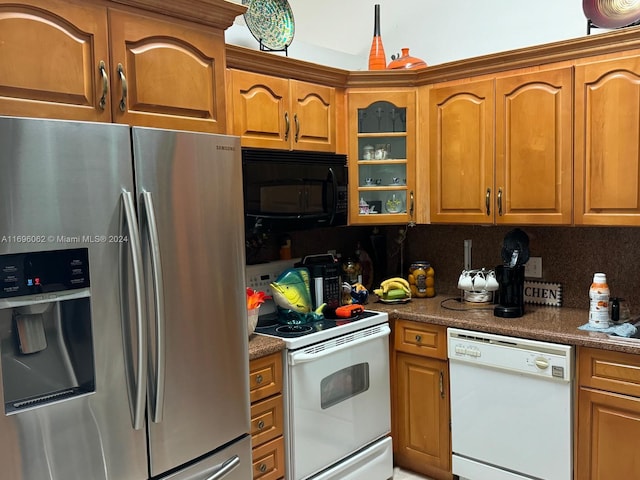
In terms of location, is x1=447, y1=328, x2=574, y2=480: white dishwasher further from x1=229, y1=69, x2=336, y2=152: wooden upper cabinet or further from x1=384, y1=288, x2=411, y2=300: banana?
x1=229, y1=69, x2=336, y2=152: wooden upper cabinet

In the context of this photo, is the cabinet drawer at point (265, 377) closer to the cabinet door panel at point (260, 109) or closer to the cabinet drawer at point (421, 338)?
the cabinet drawer at point (421, 338)

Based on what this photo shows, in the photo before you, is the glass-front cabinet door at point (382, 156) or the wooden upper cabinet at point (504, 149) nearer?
the wooden upper cabinet at point (504, 149)

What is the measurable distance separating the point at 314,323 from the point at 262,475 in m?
0.70

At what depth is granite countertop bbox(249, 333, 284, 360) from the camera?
2119 millimetres

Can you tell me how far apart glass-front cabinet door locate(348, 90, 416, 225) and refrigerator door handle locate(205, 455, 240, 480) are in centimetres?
146

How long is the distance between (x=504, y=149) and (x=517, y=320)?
32.4 inches

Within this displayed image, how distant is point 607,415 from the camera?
216 cm

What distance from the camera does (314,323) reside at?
2537 millimetres

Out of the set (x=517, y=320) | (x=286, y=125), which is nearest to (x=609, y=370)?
(x=517, y=320)

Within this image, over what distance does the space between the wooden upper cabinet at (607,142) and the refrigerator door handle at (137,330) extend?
1924 mm

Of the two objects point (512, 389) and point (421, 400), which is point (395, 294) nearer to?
point (421, 400)

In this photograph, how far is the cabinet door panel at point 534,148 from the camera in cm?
246

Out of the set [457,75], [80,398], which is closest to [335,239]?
[457,75]

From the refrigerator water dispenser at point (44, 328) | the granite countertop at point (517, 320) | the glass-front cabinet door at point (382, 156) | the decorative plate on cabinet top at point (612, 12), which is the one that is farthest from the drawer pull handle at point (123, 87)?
the decorative plate on cabinet top at point (612, 12)
